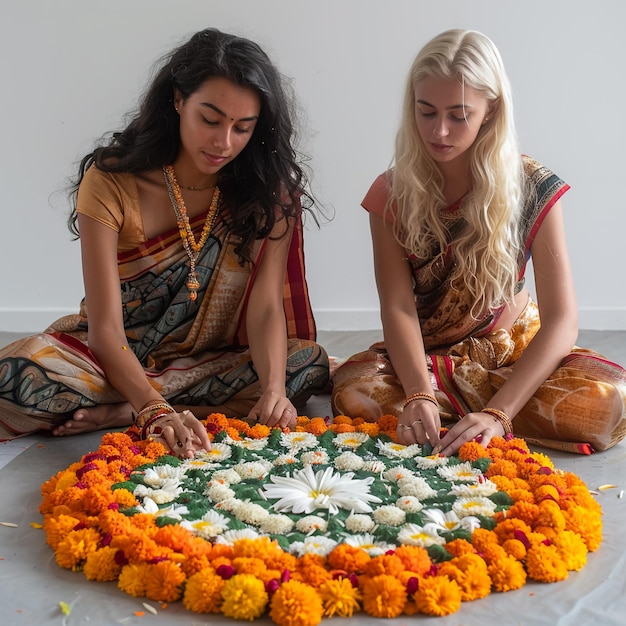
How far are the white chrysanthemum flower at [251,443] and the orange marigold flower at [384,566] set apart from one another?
64 centimetres

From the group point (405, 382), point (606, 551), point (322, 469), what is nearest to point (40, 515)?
point (322, 469)

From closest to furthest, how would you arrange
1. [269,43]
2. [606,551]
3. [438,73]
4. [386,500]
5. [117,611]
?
[117,611], [606,551], [386,500], [438,73], [269,43]

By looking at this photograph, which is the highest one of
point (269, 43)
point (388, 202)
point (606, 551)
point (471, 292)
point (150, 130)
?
point (269, 43)

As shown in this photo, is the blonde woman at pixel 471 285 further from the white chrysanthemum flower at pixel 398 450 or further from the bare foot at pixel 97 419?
the bare foot at pixel 97 419

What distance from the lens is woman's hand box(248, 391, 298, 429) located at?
2270mm

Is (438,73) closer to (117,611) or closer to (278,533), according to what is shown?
(278,533)

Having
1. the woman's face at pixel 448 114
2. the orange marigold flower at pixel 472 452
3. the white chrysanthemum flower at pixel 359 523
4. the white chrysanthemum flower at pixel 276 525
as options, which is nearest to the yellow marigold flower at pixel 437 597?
the white chrysanthemum flower at pixel 359 523

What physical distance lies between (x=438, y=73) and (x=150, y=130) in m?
0.79

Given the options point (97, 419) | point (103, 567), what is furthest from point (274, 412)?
Result: point (103, 567)

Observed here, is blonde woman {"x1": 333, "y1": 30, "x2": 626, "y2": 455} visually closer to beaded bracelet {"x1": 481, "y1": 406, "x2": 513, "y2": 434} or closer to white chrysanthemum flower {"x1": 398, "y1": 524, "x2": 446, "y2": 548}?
beaded bracelet {"x1": 481, "y1": 406, "x2": 513, "y2": 434}

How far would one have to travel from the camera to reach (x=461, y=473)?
6.41ft

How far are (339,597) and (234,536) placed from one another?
273 mm

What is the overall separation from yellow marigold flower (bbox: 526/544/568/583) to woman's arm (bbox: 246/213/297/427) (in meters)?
0.98

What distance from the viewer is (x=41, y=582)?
5.31 feet
